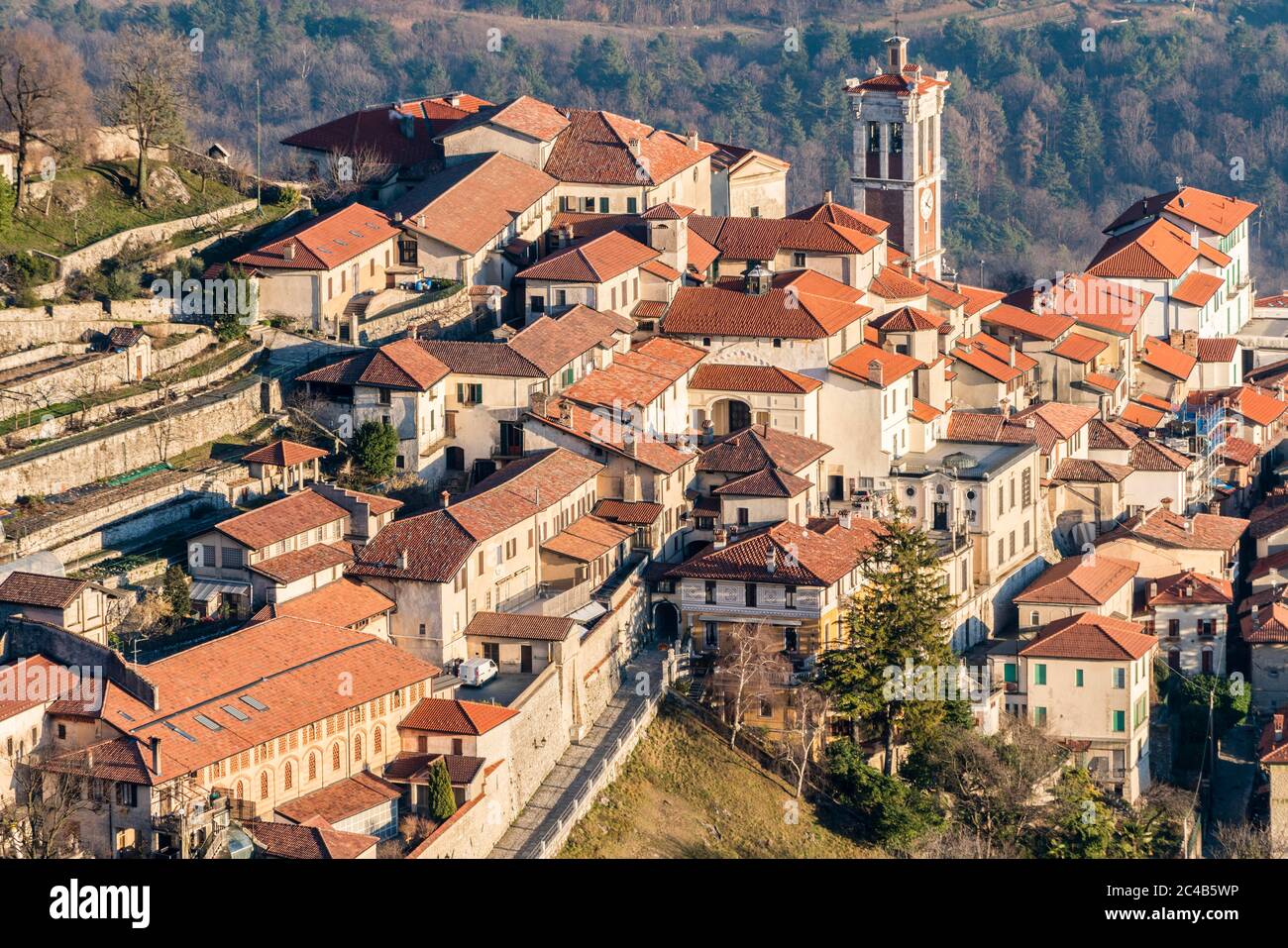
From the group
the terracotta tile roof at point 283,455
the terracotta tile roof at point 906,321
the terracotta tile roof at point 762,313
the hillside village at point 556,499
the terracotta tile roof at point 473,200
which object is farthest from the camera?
the terracotta tile roof at point 906,321

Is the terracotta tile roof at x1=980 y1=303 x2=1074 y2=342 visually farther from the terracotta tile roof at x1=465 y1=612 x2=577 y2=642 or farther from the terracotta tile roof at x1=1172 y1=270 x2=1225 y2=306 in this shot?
the terracotta tile roof at x1=465 y1=612 x2=577 y2=642

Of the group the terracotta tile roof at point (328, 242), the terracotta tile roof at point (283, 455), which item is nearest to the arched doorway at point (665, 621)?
the terracotta tile roof at point (283, 455)

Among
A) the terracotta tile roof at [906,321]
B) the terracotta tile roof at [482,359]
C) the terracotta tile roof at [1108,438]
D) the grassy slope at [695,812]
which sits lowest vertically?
the grassy slope at [695,812]

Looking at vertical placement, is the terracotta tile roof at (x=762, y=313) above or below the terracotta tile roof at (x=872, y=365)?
above

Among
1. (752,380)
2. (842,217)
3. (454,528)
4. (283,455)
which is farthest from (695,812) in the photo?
(842,217)

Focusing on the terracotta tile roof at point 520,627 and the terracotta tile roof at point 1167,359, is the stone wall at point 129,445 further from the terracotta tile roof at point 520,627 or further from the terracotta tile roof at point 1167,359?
the terracotta tile roof at point 1167,359

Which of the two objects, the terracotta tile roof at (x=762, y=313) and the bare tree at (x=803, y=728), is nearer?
the bare tree at (x=803, y=728)

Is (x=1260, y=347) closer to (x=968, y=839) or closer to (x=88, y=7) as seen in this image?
(x=968, y=839)
